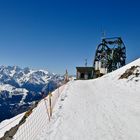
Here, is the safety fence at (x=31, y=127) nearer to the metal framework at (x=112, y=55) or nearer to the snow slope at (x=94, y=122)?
the snow slope at (x=94, y=122)

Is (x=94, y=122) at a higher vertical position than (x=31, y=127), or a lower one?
higher

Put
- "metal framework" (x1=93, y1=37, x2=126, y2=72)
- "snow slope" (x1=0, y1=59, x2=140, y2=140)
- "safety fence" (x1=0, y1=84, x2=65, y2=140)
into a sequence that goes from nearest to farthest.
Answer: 1. "snow slope" (x1=0, y1=59, x2=140, y2=140)
2. "safety fence" (x1=0, y1=84, x2=65, y2=140)
3. "metal framework" (x1=93, y1=37, x2=126, y2=72)

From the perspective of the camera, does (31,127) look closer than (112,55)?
Result: Yes

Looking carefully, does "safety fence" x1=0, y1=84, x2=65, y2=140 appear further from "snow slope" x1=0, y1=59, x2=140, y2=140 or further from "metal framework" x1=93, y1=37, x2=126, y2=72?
"metal framework" x1=93, y1=37, x2=126, y2=72

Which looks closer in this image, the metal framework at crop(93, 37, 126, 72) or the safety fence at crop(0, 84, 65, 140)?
the safety fence at crop(0, 84, 65, 140)

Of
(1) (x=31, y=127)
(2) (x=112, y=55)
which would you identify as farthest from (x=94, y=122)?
(2) (x=112, y=55)

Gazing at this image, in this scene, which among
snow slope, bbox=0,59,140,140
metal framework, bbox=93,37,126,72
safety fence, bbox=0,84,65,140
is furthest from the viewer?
metal framework, bbox=93,37,126,72

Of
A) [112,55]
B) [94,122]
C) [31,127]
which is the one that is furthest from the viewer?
[112,55]

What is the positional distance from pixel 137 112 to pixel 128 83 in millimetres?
14016

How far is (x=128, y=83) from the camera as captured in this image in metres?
29.9

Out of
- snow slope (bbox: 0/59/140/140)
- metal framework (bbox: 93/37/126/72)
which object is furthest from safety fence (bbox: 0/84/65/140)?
metal framework (bbox: 93/37/126/72)

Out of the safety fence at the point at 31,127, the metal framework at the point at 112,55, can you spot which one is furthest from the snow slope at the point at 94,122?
the metal framework at the point at 112,55


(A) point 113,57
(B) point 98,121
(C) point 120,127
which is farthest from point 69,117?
(A) point 113,57

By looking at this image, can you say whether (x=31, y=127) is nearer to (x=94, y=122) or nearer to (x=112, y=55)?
(x=94, y=122)
